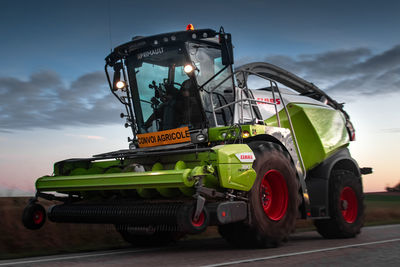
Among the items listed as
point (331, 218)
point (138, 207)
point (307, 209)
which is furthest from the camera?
point (331, 218)

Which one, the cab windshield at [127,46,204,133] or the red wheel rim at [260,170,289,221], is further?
the cab windshield at [127,46,204,133]

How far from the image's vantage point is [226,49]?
7109mm

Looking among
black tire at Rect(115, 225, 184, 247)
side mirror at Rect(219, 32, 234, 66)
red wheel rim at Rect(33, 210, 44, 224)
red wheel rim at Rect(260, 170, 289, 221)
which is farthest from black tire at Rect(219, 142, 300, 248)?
red wheel rim at Rect(33, 210, 44, 224)

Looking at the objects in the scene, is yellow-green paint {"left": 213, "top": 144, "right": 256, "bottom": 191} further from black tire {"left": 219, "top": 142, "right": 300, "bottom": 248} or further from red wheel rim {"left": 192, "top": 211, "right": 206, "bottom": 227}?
red wheel rim {"left": 192, "top": 211, "right": 206, "bottom": 227}

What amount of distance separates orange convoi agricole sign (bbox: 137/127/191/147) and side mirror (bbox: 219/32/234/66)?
1.31 meters

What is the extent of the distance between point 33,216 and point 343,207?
18.3 ft

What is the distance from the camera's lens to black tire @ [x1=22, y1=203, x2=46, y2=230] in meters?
7.25

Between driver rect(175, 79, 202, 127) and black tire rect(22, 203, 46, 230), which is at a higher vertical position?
driver rect(175, 79, 202, 127)

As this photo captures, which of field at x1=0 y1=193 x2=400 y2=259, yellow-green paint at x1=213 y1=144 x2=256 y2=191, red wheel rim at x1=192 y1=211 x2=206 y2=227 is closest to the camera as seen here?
red wheel rim at x1=192 y1=211 x2=206 y2=227

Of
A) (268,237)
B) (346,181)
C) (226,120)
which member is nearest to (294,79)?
(346,181)

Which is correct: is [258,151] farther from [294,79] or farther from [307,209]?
[294,79]

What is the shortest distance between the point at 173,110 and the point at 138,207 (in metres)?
2.25

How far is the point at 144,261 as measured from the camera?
5.73 m

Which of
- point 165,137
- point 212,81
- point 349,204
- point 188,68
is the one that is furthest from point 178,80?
point 349,204
